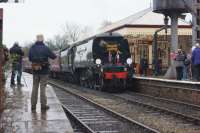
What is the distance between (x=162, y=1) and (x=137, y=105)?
13.0 metres

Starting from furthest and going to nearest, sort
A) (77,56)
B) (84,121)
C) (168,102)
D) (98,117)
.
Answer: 1. (77,56)
2. (168,102)
3. (98,117)
4. (84,121)

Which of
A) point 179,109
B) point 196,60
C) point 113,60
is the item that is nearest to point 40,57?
point 179,109

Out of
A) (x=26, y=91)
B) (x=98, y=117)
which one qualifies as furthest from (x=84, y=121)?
(x=26, y=91)

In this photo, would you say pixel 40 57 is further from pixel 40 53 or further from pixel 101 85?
pixel 101 85

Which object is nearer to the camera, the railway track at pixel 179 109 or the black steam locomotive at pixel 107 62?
the railway track at pixel 179 109

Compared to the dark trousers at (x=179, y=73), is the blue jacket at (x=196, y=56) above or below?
above

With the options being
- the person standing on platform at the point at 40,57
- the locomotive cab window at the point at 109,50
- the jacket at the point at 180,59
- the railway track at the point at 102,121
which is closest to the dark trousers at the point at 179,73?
the jacket at the point at 180,59

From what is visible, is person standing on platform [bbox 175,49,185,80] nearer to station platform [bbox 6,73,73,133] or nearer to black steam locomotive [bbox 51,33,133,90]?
black steam locomotive [bbox 51,33,133,90]

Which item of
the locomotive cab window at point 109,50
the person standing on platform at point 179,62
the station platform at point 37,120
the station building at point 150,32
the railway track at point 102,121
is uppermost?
the station building at point 150,32

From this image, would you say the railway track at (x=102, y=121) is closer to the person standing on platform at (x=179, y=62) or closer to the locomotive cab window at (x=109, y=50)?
the person standing on platform at (x=179, y=62)

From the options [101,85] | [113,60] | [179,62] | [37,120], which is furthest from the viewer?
[113,60]

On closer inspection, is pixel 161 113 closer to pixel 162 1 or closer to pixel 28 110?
pixel 28 110

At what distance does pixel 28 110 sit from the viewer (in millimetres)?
12734

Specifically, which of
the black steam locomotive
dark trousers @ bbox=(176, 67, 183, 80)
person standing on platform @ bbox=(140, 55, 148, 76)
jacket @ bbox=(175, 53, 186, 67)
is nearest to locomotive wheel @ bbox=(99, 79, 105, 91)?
the black steam locomotive
